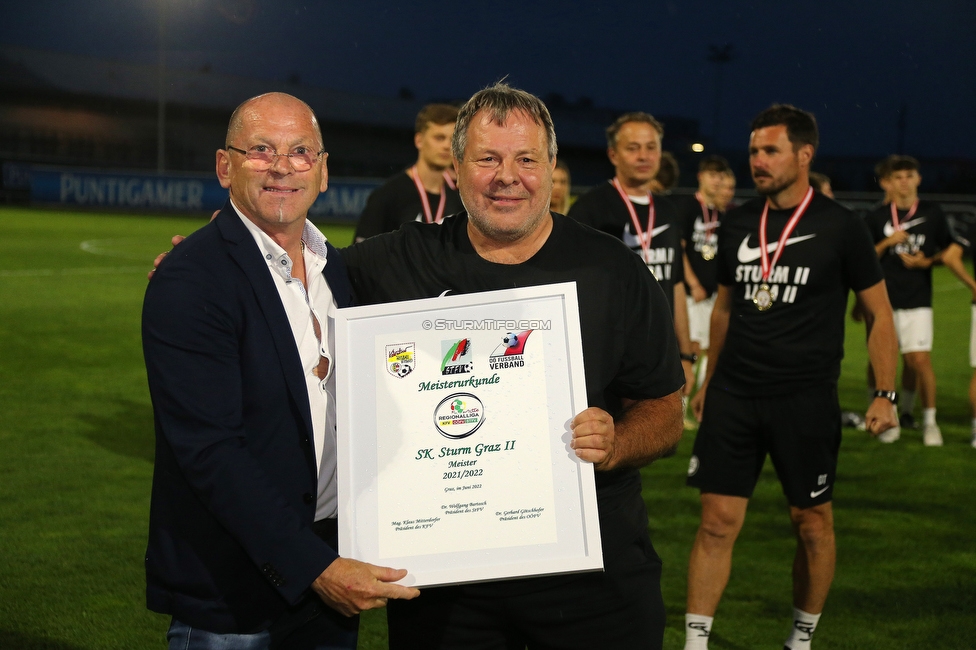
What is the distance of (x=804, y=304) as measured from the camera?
15.4 feet

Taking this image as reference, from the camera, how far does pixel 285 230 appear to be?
259 centimetres

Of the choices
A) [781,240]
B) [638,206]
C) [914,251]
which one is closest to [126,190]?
[914,251]

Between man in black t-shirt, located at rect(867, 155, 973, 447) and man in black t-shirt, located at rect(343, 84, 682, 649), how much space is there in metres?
7.18

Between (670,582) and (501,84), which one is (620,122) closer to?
(670,582)

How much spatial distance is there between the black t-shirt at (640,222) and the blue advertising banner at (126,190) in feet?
103

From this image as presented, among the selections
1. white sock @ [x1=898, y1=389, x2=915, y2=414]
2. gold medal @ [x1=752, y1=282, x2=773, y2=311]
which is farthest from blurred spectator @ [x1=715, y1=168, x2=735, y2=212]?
gold medal @ [x1=752, y1=282, x2=773, y2=311]

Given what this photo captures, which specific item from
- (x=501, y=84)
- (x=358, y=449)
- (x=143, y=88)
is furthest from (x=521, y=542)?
(x=143, y=88)

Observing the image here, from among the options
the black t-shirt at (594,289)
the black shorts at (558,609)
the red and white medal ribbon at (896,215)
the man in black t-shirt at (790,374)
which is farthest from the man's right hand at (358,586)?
the red and white medal ribbon at (896,215)

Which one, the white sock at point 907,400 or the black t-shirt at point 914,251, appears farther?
the white sock at point 907,400

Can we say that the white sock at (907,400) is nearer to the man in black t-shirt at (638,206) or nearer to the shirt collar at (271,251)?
the man in black t-shirt at (638,206)

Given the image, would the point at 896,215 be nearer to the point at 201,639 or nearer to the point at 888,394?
the point at 888,394

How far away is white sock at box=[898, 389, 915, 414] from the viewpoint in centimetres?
954

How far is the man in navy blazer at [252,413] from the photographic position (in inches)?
90.7

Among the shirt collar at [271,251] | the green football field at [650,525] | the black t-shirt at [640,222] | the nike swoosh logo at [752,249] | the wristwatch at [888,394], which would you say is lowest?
the green football field at [650,525]
